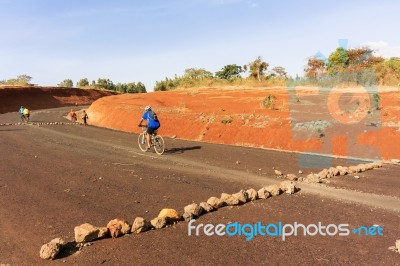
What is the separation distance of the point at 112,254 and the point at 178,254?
1106mm

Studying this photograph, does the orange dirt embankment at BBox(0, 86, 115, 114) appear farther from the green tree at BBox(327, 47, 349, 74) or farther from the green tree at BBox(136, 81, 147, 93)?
the green tree at BBox(327, 47, 349, 74)

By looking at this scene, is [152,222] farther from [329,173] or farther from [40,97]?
[40,97]

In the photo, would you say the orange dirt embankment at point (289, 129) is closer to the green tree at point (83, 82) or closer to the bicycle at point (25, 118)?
the bicycle at point (25, 118)

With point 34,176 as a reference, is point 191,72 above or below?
above

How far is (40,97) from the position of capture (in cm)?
6850

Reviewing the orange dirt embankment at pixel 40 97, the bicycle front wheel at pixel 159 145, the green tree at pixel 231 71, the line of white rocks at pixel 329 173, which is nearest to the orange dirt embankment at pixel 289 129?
the line of white rocks at pixel 329 173

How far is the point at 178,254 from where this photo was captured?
19.9ft

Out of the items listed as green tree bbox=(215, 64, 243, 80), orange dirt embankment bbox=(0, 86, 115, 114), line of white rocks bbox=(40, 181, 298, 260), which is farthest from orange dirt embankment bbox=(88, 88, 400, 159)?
green tree bbox=(215, 64, 243, 80)

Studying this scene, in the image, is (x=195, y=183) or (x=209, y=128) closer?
(x=195, y=183)

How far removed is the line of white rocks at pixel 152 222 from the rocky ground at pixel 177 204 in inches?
6.0

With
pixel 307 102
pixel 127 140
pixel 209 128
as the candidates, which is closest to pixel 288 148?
pixel 209 128

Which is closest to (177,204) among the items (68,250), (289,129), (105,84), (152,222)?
(152,222)

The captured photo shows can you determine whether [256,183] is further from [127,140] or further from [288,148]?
[127,140]

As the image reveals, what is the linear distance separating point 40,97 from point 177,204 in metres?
67.3
